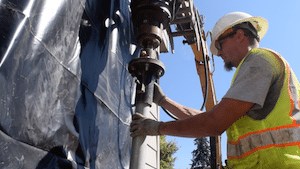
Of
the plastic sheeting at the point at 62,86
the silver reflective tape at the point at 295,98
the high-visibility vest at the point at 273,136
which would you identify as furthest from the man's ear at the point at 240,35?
the plastic sheeting at the point at 62,86

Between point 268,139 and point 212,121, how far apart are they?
1.16 ft

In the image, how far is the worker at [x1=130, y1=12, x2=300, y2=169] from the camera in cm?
143

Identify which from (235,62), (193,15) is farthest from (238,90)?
(193,15)

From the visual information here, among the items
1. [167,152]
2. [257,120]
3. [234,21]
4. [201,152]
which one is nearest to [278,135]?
[257,120]

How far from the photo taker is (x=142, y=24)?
2260 millimetres

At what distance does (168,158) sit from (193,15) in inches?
835

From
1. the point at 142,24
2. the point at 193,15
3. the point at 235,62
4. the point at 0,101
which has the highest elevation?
the point at 193,15

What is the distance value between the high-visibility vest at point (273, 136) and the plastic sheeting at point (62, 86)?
3.42 feet

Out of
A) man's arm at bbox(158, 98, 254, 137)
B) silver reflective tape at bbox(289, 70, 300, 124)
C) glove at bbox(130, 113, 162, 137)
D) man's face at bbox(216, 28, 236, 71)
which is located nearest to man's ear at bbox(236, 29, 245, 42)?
man's face at bbox(216, 28, 236, 71)

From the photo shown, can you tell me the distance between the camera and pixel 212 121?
5.24ft

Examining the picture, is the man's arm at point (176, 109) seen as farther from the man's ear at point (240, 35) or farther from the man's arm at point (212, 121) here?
the man's ear at point (240, 35)

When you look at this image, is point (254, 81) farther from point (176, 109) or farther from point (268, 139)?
point (176, 109)

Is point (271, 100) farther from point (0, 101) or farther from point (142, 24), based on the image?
point (0, 101)

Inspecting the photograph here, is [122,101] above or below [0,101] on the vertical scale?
above
